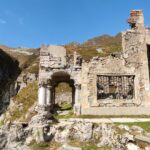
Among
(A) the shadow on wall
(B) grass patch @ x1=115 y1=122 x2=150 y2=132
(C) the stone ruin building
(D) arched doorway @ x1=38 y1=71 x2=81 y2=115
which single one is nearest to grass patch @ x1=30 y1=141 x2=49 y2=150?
(C) the stone ruin building

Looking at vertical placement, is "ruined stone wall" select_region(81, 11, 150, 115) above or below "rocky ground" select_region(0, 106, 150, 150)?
above

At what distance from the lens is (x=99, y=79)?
33.8 m

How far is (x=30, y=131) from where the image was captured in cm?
2870

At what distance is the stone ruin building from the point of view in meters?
32.8

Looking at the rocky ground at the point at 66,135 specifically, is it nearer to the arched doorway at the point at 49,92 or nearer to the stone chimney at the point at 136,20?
the arched doorway at the point at 49,92

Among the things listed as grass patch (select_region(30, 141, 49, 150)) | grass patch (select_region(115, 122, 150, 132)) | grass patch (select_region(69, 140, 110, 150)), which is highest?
grass patch (select_region(115, 122, 150, 132))

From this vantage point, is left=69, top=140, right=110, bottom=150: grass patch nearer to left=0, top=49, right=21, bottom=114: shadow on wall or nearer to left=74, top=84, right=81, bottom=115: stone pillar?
left=74, top=84, right=81, bottom=115: stone pillar

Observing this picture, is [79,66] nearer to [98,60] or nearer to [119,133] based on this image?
[98,60]

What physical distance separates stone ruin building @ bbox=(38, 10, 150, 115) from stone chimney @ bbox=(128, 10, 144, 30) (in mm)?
2931

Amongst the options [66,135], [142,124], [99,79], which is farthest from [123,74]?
[66,135]

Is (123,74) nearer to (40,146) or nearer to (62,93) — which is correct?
(40,146)

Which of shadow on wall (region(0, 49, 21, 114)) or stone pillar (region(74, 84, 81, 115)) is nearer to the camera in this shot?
stone pillar (region(74, 84, 81, 115))

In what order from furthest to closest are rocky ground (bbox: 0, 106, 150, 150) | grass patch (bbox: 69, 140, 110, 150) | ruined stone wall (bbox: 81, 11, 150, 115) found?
ruined stone wall (bbox: 81, 11, 150, 115) → grass patch (bbox: 69, 140, 110, 150) → rocky ground (bbox: 0, 106, 150, 150)


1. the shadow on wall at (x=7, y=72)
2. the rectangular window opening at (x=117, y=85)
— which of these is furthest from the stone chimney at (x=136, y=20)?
the shadow on wall at (x=7, y=72)
